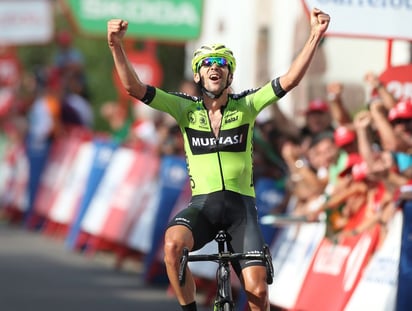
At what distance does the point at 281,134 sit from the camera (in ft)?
47.8

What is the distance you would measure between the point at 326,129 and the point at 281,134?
89 centimetres

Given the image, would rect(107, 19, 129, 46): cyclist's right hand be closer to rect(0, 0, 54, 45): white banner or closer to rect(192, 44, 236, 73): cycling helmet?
rect(192, 44, 236, 73): cycling helmet

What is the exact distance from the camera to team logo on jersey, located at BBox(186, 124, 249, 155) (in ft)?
30.4

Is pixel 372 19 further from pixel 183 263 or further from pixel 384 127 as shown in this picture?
pixel 183 263

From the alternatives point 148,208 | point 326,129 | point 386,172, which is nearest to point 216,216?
point 386,172

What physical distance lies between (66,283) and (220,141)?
681 centimetres

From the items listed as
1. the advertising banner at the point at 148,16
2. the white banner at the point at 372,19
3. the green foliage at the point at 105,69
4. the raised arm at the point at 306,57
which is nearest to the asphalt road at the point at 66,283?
the advertising banner at the point at 148,16

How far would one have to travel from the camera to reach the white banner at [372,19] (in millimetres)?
10922

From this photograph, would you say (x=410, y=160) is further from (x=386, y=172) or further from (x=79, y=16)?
(x=79, y=16)

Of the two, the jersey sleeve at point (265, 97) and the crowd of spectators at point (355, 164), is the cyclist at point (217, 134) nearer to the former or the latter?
the jersey sleeve at point (265, 97)

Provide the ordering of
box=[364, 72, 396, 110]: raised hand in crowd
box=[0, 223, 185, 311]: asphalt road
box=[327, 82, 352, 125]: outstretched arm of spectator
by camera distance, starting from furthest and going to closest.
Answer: box=[0, 223, 185, 311]: asphalt road → box=[327, 82, 352, 125]: outstretched arm of spectator → box=[364, 72, 396, 110]: raised hand in crowd

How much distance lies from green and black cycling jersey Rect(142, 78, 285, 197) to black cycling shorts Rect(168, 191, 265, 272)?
7cm

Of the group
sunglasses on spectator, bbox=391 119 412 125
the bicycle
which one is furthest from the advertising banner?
the bicycle

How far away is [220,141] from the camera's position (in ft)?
30.4
